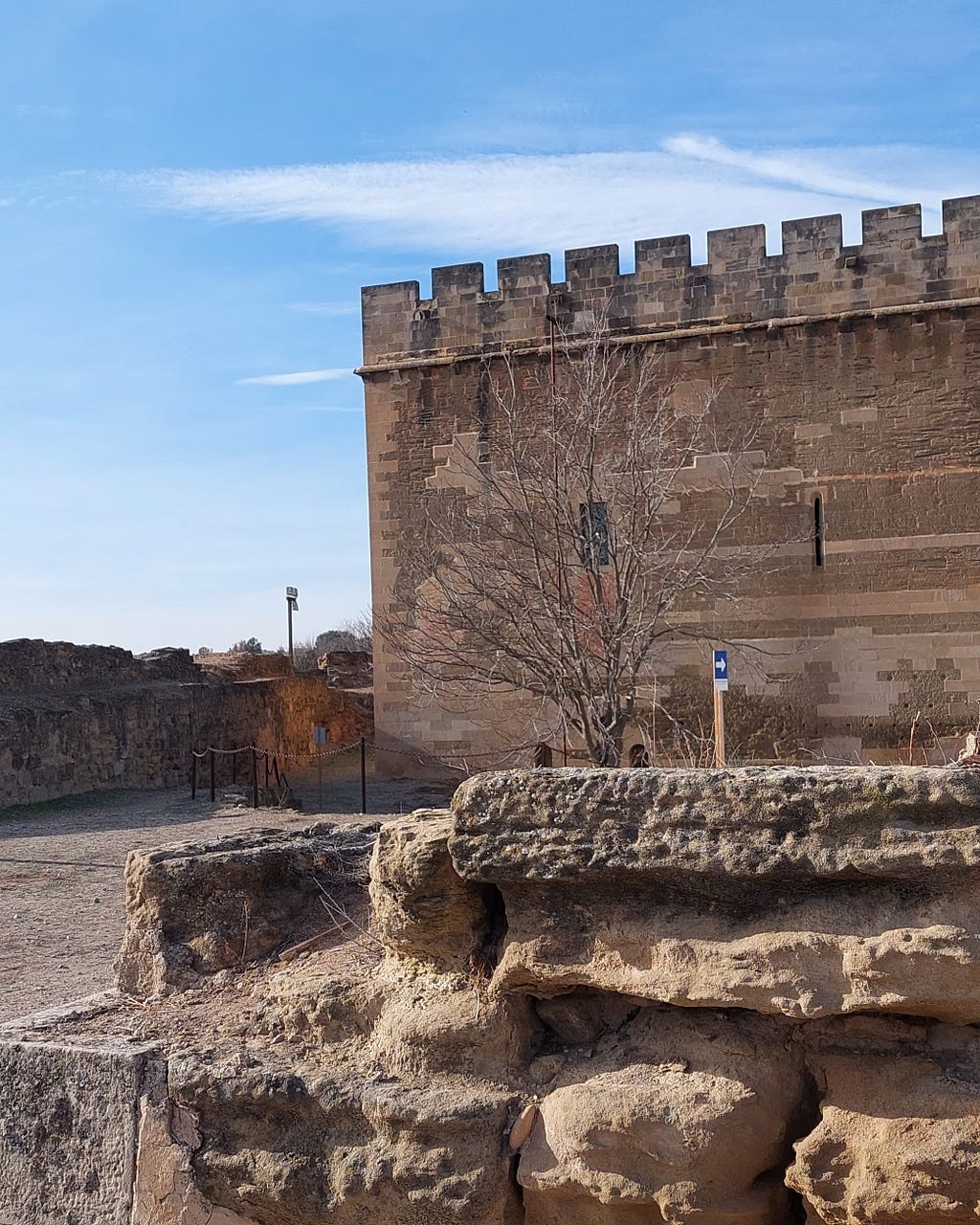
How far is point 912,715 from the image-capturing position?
13.7 metres

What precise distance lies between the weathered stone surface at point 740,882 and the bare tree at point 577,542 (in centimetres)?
855

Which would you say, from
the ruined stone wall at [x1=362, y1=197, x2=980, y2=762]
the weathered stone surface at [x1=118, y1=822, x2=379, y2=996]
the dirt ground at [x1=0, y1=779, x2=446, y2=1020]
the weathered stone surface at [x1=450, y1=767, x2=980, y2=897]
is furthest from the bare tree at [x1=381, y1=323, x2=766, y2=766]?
the weathered stone surface at [x1=450, y1=767, x2=980, y2=897]

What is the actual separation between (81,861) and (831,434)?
940 cm

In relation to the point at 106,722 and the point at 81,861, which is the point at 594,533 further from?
the point at 106,722

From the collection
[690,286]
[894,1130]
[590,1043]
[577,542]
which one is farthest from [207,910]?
[690,286]

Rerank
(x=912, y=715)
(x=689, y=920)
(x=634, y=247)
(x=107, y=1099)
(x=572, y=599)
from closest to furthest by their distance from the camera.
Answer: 1. (x=689, y=920)
2. (x=107, y=1099)
3. (x=572, y=599)
4. (x=912, y=715)
5. (x=634, y=247)

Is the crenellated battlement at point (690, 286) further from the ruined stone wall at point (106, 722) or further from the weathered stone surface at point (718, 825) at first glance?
the weathered stone surface at point (718, 825)

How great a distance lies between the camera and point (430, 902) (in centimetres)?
281

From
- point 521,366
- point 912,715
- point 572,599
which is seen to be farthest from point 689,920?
point 521,366

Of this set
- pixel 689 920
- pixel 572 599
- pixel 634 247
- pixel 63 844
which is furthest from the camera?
pixel 634 247

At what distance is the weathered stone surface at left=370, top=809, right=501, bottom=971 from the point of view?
9.20 ft

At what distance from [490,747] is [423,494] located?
132 inches

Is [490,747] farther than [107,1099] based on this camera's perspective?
Yes

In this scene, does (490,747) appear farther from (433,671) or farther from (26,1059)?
(26,1059)
